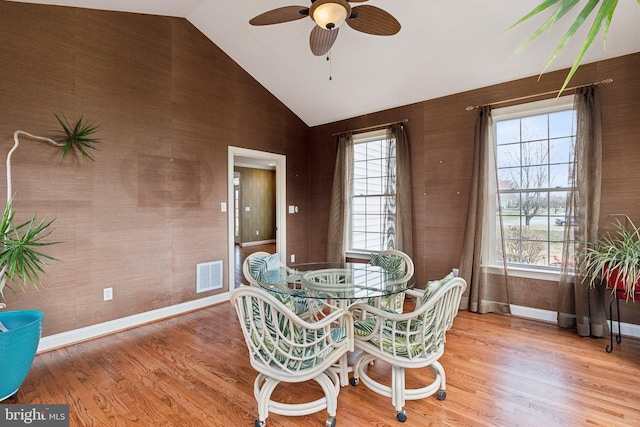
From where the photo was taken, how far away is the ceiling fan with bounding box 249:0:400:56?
6.63 feet

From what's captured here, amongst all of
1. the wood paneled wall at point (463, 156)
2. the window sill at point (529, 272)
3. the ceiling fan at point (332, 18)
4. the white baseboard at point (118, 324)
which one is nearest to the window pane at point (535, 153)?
the wood paneled wall at point (463, 156)

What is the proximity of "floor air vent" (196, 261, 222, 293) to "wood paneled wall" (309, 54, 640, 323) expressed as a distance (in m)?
2.67

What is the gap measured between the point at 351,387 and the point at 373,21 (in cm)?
264

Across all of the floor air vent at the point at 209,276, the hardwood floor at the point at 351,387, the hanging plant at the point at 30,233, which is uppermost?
the hanging plant at the point at 30,233

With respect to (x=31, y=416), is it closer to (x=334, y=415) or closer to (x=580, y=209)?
(x=334, y=415)

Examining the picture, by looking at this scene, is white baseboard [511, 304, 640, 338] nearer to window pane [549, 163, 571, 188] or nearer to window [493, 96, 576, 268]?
window [493, 96, 576, 268]

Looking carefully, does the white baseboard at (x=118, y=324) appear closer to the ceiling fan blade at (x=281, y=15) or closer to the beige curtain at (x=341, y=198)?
the beige curtain at (x=341, y=198)

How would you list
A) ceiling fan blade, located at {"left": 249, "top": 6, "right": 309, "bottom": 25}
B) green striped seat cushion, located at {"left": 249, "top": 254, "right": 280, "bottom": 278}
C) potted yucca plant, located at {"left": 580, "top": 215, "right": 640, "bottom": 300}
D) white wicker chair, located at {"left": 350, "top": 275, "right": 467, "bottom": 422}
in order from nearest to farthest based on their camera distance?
white wicker chair, located at {"left": 350, "top": 275, "right": 467, "bottom": 422} < ceiling fan blade, located at {"left": 249, "top": 6, "right": 309, "bottom": 25} < potted yucca plant, located at {"left": 580, "top": 215, "right": 640, "bottom": 300} < green striped seat cushion, located at {"left": 249, "top": 254, "right": 280, "bottom": 278}

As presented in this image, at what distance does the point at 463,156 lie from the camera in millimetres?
3965

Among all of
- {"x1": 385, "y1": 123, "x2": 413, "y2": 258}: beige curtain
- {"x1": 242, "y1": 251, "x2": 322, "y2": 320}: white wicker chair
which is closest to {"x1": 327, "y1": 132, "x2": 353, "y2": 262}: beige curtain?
{"x1": 385, "y1": 123, "x2": 413, "y2": 258}: beige curtain

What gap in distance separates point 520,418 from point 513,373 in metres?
0.57

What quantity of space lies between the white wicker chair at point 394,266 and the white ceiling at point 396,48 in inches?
78.6

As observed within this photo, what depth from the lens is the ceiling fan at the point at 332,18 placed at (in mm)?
2021

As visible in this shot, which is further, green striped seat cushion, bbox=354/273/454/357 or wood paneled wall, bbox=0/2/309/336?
wood paneled wall, bbox=0/2/309/336
